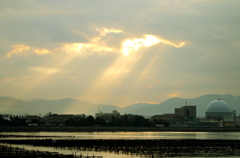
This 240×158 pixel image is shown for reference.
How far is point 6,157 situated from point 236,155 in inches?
1469

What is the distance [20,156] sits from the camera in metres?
59.2

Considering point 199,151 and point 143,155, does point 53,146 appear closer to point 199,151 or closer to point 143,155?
point 143,155

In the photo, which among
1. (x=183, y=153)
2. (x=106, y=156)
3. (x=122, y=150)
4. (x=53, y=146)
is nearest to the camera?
(x=106, y=156)

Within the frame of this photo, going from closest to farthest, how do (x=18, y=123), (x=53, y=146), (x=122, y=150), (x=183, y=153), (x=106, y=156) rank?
(x=106, y=156) < (x=183, y=153) < (x=122, y=150) < (x=53, y=146) < (x=18, y=123)

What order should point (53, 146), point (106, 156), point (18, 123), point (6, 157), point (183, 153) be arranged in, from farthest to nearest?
1. point (18, 123)
2. point (53, 146)
3. point (183, 153)
4. point (106, 156)
5. point (6, 157)

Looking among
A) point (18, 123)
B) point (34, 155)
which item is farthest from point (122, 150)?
point (18, 123)

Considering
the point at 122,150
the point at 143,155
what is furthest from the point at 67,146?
the point at 143,155

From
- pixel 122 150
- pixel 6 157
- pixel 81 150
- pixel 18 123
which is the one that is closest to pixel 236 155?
pixel 122 150

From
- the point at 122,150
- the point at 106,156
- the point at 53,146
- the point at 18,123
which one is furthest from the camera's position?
the point at 18,123

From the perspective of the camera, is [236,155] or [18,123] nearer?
[236,155]

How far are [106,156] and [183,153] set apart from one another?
13790mm

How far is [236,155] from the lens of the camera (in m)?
67.3

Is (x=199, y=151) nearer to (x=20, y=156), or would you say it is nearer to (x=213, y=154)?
(x=213, y=154)

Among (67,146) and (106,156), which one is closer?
(106,156)
